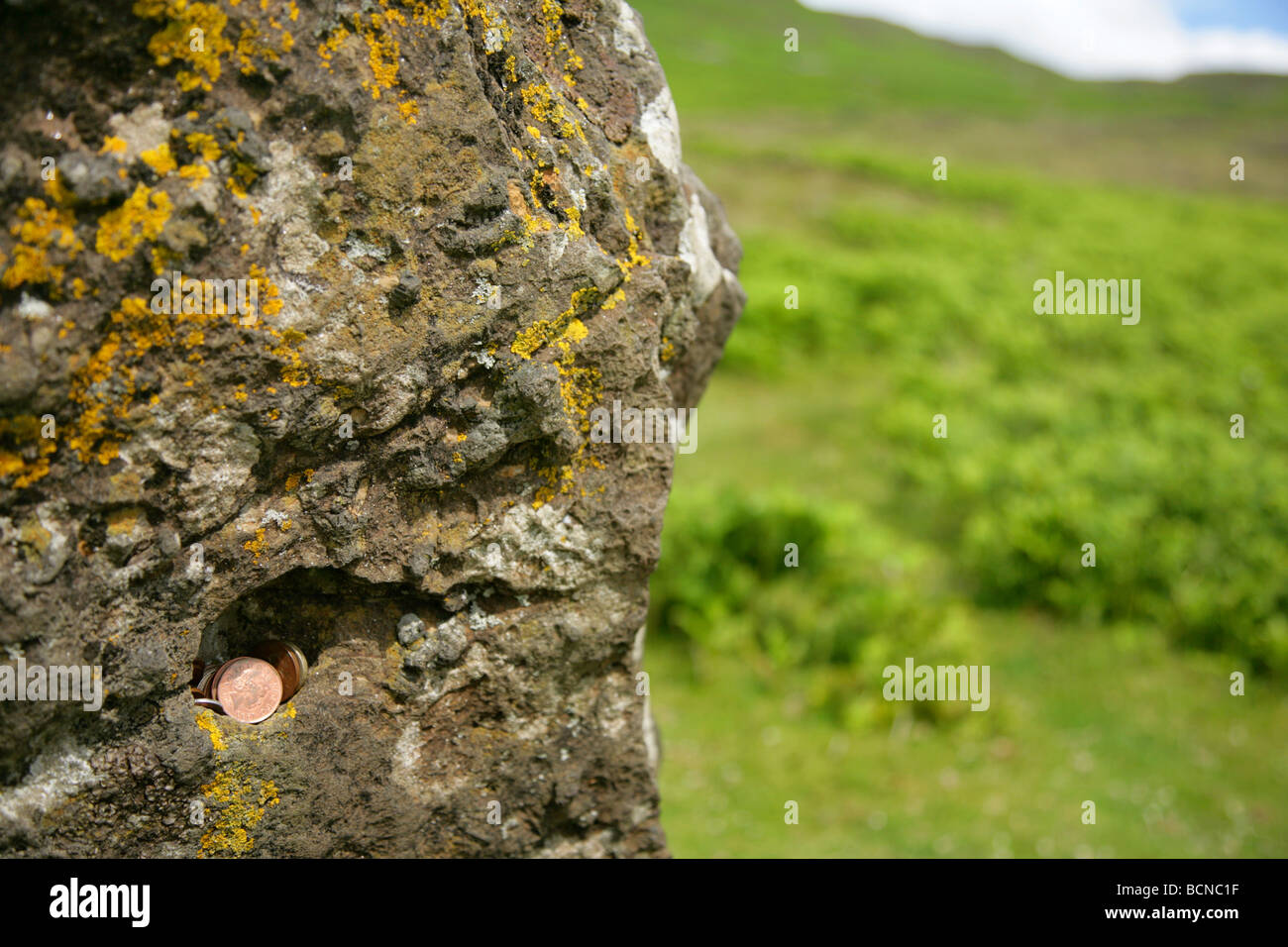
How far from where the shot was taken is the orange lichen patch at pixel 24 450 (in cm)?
213

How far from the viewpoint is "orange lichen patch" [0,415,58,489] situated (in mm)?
2127

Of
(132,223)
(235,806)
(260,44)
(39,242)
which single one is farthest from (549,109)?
(235,806)

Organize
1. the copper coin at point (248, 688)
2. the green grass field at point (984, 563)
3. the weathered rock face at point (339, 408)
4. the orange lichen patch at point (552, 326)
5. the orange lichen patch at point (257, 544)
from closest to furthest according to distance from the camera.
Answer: the weathered rock face at point (339, 408) → the orange lichen patch at point (257, 544) → the copper coin at point (248, 688) → the orange lichen patch at point (552, 326) → the green grass field at point (984, 563)

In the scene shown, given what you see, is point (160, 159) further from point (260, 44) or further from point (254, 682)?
point (254, 682)

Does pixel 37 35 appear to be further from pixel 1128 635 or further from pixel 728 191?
pixel 728 191

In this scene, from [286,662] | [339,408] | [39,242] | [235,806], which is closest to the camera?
[39,242]

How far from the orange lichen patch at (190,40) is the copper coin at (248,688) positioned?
1.49m

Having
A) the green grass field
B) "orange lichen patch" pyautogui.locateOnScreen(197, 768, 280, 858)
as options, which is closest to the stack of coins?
"orange lichen patch" pyautogui.locateOnScreen(197, 768, 280, 858)

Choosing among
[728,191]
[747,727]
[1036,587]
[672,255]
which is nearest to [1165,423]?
[1036,587]

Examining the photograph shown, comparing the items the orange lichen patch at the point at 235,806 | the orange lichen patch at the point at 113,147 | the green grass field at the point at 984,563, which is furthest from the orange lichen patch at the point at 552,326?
the green grass field at the point at 984,563

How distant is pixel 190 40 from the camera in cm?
217

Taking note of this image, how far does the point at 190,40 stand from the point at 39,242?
1.85 feet

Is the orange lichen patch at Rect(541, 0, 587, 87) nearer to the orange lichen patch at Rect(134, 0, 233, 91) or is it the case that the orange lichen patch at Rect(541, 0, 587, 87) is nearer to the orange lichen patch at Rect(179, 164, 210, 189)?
the orange lichen patch at Rect(134, 0, 233, 91)

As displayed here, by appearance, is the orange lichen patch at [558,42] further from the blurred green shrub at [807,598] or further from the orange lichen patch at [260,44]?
the blurred green shrub at [807,598]
